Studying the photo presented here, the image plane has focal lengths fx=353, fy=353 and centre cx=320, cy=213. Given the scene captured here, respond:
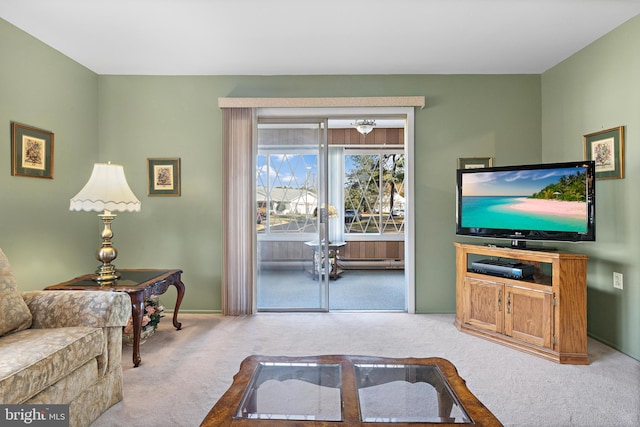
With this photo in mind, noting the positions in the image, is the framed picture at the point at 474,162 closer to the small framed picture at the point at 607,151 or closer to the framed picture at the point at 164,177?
the small framed picture at the point at 607,151

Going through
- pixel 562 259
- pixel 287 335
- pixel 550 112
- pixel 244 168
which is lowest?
pixel 287 335

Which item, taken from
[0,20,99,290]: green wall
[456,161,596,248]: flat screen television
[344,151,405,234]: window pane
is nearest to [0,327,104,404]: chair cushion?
[0,20,99,290]: green wall

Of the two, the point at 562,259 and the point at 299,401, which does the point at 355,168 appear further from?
the point at 299,401

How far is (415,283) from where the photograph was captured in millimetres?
3820

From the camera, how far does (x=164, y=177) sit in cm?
379

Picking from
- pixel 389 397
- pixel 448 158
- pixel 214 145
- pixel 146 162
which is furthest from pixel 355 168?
pixel 389 397

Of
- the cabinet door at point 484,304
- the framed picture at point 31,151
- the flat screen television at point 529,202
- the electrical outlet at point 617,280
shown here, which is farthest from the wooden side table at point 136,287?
the electrical outlet at point 617,280

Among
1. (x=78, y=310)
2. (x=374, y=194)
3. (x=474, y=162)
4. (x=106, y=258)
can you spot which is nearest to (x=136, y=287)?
(x=106, y=258)

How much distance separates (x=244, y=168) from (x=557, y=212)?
9.52 ft

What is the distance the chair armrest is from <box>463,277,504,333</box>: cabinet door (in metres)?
2.75

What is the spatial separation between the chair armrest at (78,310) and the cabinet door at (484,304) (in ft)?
9.02

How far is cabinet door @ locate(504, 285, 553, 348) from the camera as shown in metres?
2.68

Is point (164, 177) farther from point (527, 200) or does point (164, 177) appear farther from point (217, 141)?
point (527, 200)

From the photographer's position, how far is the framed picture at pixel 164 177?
149 inches
